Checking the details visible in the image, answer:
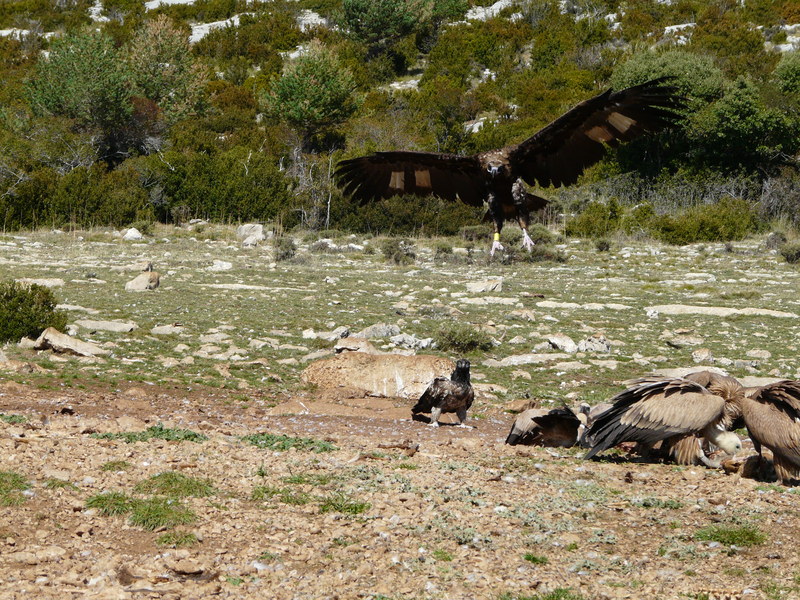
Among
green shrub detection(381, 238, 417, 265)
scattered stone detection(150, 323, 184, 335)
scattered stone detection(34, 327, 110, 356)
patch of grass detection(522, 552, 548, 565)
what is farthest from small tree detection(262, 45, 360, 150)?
patch of grass detection(522, 552, 548, 565)

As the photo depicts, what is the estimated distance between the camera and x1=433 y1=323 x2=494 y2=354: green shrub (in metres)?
13.5

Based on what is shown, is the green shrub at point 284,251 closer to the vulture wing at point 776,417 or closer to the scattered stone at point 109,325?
the scattered stone at point 109,325

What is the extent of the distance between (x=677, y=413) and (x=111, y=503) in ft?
12.9

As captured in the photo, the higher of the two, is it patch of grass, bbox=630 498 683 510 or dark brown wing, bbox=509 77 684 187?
dark brown wing, bbox=509 77 684 187

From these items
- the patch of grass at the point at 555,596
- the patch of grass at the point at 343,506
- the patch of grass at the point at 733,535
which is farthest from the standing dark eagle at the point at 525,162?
the patch of grass at the point at 555,596

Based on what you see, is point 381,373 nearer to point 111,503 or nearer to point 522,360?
point 522,360

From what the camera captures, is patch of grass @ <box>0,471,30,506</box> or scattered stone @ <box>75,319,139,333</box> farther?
scattered stone @ <box>75,319,139,333</box>

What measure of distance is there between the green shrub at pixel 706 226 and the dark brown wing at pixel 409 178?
1855 cm

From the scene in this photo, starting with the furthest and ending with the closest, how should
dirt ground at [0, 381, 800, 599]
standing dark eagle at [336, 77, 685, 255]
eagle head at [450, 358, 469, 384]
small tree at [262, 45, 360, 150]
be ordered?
small tree at [262, 45, 360, 150] → standing dark eagle at [336, 77, 685, 255] → eagle head at [450, 358, 469, 384] → dirt ground at [0, 381, 800, 599]

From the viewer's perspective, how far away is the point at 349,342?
1243cm

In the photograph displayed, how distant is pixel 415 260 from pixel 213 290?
9356 mm

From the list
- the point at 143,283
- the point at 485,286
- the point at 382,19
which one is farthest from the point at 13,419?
the point at 382,19

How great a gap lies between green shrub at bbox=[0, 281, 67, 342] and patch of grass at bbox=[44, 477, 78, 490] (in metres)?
7.10

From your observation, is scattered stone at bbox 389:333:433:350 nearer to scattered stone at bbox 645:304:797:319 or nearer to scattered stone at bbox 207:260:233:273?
scattered stone at bbox 645:304:797:319
